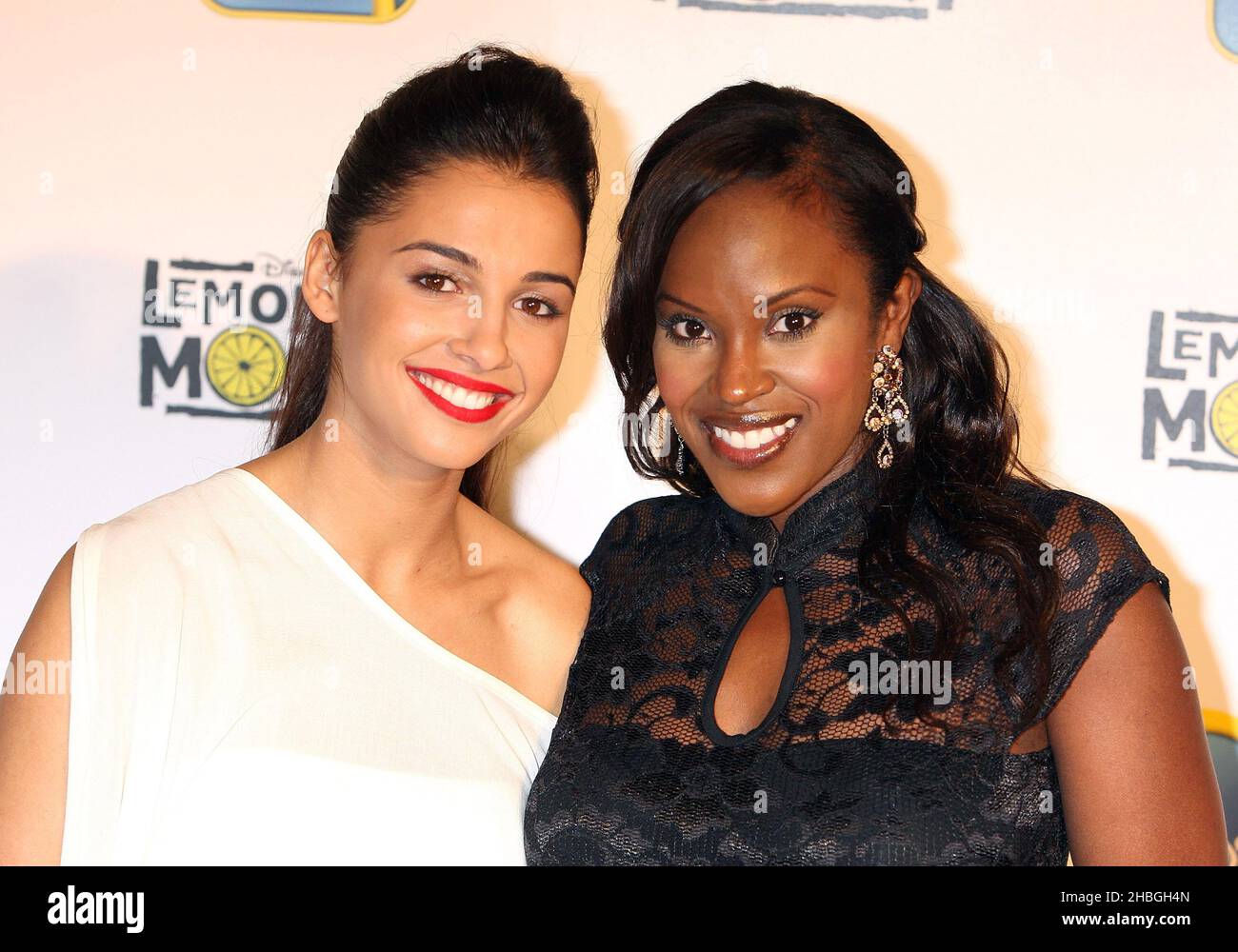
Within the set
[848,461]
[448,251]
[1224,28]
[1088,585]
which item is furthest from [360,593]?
[1224,28]

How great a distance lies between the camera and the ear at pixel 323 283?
206cm

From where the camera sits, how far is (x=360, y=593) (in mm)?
2068

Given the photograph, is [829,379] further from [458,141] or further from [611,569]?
[458,141]

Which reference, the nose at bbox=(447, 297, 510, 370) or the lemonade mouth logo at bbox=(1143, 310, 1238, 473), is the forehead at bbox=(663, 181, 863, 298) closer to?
the nose at bbox=(447, 297, 510, 370)

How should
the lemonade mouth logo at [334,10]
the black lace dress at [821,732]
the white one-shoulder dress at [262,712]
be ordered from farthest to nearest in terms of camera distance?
the lemonade mouth logo at [334,10]
the white one-shoulder dress at [262,712]
the black lace dress at [821,732]

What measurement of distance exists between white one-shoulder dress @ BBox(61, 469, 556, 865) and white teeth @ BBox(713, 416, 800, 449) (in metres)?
0.53

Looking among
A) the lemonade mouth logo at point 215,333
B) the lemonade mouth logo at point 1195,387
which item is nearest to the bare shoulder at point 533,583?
the lemonade mouth logo at point 215,333

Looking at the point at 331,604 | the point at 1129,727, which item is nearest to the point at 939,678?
the point at 1129,727

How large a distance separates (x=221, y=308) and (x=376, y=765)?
3.82ft

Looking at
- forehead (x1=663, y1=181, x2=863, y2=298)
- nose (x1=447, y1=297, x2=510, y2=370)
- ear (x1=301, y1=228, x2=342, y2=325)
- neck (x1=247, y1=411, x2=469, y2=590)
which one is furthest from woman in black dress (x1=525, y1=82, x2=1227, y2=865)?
ear (x1=301, y1=228, x2=342, y2=325)

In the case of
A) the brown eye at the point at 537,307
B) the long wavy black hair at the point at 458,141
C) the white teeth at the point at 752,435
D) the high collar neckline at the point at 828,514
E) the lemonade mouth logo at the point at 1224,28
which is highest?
the lemonade mouth logo at the point at 1224,28

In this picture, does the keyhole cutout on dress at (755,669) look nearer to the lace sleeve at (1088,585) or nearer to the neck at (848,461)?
the neck at (848,461)

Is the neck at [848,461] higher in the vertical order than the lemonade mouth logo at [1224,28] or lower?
lower
